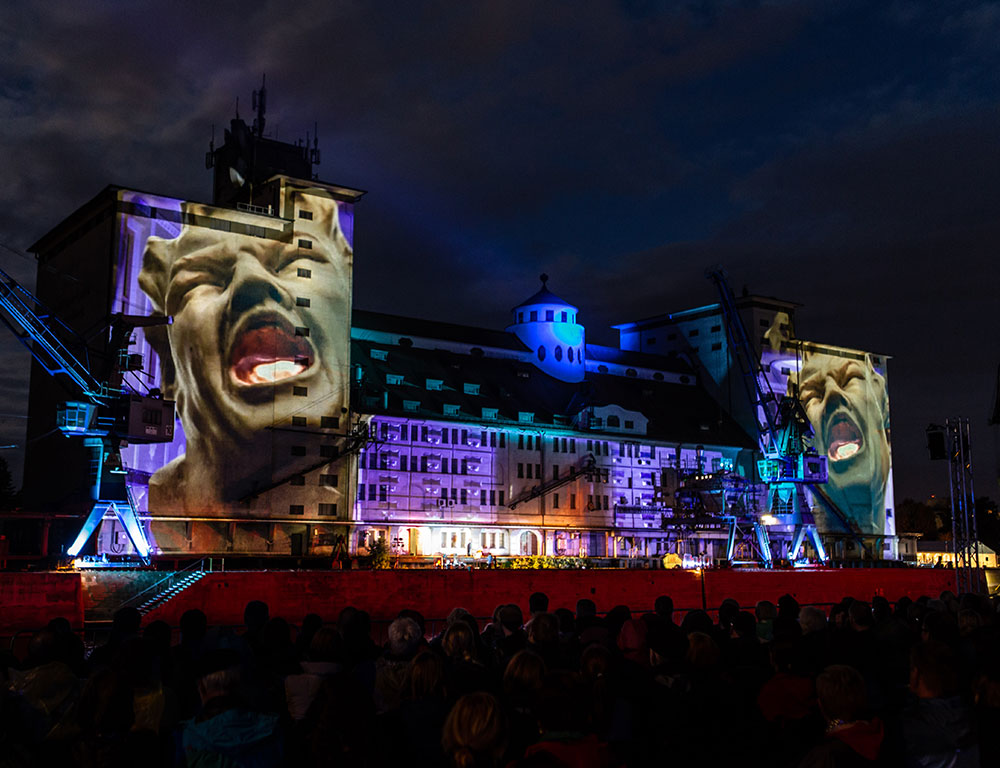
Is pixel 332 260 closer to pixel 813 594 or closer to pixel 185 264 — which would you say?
pixel 185 264

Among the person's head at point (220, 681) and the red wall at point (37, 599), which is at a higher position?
the person's head at point (220, 681)

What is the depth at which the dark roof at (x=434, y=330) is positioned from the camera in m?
79.4

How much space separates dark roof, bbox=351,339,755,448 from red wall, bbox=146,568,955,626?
22.9 meters

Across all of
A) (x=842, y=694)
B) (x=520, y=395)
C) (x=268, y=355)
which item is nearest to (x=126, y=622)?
(x=842, y=694)

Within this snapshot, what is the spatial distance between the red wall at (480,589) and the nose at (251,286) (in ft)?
83.7

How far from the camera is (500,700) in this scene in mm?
7117

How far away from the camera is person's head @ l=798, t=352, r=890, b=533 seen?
103 m

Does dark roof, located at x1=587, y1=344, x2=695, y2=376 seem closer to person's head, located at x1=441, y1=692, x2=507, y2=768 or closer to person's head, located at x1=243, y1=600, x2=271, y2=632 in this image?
person's head, located at x1=243, y1=600, x2=271, y2=632

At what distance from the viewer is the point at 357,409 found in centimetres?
6931

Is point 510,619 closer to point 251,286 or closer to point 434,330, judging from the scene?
point 251,286

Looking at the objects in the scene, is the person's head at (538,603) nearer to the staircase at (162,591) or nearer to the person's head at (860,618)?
the person's head at (860,618)

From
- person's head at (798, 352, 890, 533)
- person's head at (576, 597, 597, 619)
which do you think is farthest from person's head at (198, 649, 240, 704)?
person's head at (798, 352, 890, 533)

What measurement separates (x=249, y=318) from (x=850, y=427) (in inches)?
2664

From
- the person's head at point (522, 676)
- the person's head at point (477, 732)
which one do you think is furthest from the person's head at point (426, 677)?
the person's head at point (477, 732)
